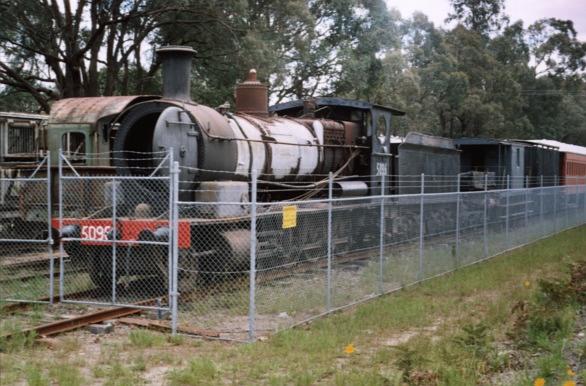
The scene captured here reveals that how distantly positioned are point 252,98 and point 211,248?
14.2 feet

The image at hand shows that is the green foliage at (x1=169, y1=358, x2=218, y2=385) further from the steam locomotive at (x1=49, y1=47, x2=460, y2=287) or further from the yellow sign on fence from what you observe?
the yellow sign on fence

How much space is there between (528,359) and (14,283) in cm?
781

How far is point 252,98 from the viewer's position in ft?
44.8

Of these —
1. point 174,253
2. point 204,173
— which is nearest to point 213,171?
point 204,173

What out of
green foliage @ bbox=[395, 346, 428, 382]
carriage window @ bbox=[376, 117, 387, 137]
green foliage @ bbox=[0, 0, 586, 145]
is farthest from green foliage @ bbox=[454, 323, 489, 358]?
green foliage @ bbox=[0, 0, 586, 145]

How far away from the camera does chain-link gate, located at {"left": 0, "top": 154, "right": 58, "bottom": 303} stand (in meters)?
10.1

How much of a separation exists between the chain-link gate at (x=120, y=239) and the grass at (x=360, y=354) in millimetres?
2082

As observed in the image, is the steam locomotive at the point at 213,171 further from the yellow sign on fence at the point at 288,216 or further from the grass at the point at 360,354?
the grass at the point at 360,354

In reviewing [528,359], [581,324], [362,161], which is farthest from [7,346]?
[362,161]

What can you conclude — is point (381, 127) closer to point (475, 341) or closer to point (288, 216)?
point (288, 216)

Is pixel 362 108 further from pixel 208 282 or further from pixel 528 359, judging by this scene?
pixel 528 359

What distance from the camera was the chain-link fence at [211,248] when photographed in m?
8.90

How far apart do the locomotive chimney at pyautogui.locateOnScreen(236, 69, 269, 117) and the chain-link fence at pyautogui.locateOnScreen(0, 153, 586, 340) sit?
5.18 feet

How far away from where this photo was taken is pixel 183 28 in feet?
82.6
